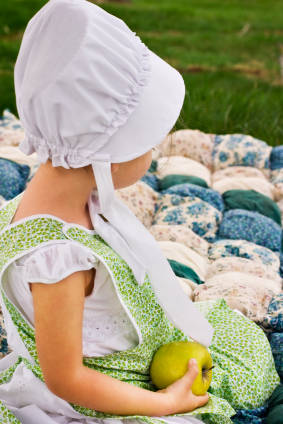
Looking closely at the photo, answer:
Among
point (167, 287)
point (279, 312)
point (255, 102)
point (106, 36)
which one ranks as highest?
point (106, 36)

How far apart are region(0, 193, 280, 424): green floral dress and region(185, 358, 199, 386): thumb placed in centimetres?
7

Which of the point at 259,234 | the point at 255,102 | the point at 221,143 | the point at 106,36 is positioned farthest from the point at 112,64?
the point at 255,102

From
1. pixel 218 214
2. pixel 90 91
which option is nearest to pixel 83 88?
pixel 90 91

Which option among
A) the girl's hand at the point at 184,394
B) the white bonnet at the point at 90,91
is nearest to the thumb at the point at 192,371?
the girl's hand at the point at 184,394

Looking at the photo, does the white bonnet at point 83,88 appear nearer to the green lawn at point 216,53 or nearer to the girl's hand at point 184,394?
the girl's hand at point 184,394

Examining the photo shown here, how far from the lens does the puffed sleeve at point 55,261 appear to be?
1.15 m

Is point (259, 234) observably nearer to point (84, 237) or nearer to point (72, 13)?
point (84, 237)

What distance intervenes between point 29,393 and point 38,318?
0.30 metres

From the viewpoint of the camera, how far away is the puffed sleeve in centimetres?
115

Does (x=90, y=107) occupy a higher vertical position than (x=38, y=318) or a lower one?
higher

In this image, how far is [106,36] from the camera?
1.16 m

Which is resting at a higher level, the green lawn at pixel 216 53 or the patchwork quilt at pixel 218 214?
the patchwork quilt at pixel 218 214

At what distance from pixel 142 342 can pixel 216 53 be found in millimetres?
5778

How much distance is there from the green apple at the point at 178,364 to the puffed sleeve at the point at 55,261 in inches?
13.4
